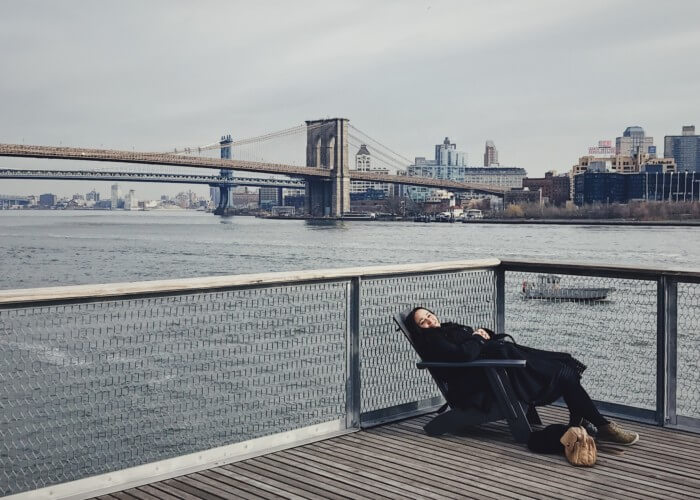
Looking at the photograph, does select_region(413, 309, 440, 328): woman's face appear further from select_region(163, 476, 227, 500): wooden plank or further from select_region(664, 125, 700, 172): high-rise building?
select_region(664, 125, 700, 172): high-rise building

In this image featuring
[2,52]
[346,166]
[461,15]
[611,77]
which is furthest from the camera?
[611,77]

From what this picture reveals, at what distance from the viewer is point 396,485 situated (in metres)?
3.28

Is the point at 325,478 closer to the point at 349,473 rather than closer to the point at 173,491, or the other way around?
the point at 349,473

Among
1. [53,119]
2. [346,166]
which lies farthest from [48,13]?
[346,166]

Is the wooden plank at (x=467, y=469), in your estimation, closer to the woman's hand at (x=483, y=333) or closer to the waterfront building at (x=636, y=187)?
the woman's hand at (x=483, y=333)

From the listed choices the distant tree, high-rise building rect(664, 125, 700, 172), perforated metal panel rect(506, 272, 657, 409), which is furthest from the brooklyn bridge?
high-rise building rect(664, 125, 700, 172)

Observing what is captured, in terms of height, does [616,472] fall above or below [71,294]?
below

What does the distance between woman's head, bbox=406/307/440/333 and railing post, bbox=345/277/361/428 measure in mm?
240

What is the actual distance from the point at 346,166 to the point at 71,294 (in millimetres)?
66242

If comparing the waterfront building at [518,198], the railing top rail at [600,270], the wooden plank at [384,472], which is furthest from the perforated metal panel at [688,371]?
the waterfront building at [518,198]

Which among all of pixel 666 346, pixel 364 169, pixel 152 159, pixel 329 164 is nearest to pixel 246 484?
pixel 666 346

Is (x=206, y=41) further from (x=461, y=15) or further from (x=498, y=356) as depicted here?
(x=498, y=356)

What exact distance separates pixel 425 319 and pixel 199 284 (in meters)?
1.08

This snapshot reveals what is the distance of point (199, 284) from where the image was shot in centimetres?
337
